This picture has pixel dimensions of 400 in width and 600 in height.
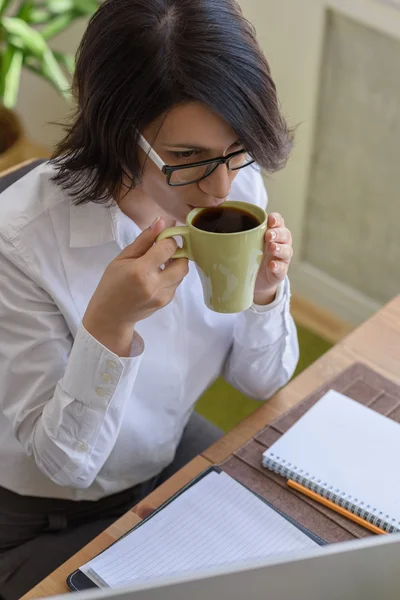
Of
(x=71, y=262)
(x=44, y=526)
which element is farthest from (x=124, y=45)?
(x=44, y=526)

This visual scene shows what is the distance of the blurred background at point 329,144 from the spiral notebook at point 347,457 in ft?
3.49

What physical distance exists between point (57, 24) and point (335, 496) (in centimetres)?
173

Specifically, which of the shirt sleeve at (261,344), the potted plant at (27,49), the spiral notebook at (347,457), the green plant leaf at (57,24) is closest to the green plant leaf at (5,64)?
the potted plant at (27,49)

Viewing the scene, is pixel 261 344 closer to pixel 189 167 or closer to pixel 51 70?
pixel 189 167

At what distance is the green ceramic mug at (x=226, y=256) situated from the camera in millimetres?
979

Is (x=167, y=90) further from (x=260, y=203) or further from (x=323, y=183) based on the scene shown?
(x=323, y=183)

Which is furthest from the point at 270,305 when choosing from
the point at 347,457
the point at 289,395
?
the point at 347,457

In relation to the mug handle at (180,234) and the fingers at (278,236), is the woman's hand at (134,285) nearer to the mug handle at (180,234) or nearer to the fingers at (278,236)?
the mug handle at (180,234)

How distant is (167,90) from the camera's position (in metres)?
1.02

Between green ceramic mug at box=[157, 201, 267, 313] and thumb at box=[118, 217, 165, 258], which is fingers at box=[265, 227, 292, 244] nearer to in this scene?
green ceramic mug at box=[157, 201, 267, 313]

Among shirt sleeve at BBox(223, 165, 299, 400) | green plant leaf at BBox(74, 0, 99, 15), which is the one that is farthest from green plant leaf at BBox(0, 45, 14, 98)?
shirt sleeve at BBox(223, 165, 299, 400)

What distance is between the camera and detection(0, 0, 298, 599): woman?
3.41ft

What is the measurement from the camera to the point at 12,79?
2.26m

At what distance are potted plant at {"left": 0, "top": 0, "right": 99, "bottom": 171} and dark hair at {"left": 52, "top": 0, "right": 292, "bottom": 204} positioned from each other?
1.17 metres
